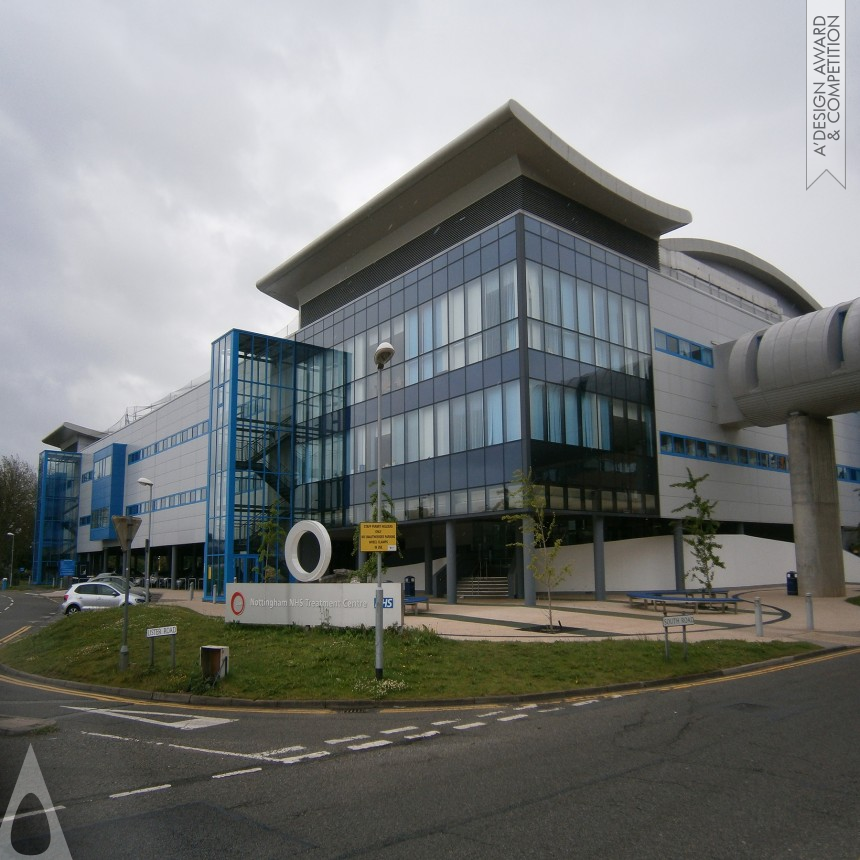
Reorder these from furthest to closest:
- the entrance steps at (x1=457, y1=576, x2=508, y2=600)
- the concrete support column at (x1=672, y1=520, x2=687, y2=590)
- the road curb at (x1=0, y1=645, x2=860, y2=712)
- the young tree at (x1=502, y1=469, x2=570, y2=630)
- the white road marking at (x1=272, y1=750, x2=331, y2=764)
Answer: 1. the concrete support column at (x1=672, y1=520, x2=687, y2=590)
2. the entrance steps at (x1=457, y1=576, x2=508, y2=600)
3. the young tree at (x1=502, y1=469, x2=570, y2=630)
4. the road curb at (x1=0, y1=645, x2=860, y2=712)
5. the white road marking at (x1=272, y1=750, x2=331, y2=764)

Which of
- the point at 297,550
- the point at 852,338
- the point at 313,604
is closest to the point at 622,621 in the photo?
the point at 313,604

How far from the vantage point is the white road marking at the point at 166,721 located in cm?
1063

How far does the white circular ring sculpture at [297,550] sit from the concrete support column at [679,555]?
2235 cm

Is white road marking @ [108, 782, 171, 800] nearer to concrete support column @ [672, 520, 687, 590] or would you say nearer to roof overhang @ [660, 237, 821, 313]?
concrete support column @ [672, 520, 687, 590]

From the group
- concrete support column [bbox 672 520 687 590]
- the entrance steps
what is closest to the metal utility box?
the entrance steps

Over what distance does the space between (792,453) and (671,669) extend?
24.0 m

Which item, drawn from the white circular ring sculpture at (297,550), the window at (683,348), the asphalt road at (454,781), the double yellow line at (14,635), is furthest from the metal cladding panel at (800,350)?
the double yellow line at (14,635)

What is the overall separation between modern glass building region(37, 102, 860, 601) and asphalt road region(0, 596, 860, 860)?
16479 mm

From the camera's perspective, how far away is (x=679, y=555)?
36562 millimetres

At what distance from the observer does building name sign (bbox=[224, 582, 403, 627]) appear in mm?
17875

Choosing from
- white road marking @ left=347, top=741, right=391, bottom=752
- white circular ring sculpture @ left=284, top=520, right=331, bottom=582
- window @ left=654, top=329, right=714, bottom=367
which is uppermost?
window @ left=654, top=329, right=714, bottom=367

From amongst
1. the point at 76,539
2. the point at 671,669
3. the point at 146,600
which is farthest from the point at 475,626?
the point at 76,539

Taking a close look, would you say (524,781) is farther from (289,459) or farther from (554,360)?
(289,459)

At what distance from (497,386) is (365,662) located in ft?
60.6
